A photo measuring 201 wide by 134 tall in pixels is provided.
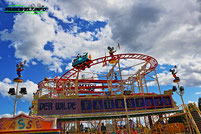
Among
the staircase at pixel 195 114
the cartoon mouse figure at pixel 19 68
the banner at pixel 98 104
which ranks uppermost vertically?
the cartoon mouse figure at pixel 19 68

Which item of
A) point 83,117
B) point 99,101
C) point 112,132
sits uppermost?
point 99,101

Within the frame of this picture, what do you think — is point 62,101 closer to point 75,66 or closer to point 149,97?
point 75,66

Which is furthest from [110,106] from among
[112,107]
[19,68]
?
[19,68]

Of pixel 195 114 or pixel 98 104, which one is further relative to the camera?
pixel 98 104

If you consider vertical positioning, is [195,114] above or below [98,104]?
below

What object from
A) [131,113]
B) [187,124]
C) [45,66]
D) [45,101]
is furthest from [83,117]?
[45,66]

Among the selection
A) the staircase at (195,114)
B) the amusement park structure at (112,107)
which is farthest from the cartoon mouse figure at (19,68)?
the staircase at (195,114)

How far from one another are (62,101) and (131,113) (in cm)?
835

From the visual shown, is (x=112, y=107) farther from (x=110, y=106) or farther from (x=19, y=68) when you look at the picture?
(x=19, y=68)

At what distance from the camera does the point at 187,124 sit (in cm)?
1769

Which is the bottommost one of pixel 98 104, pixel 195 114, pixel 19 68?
pixel 195 114

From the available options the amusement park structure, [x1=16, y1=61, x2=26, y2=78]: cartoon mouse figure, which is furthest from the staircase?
[x1=16, y1=61, x2=26, y2=78]: cartoon mouse figure

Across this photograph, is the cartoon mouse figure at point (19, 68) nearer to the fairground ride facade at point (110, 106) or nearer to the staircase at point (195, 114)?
the fairground ride facade at point (110, 106)

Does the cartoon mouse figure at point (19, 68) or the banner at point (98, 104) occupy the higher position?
the cartoon mouse figure at point (19, 68)
